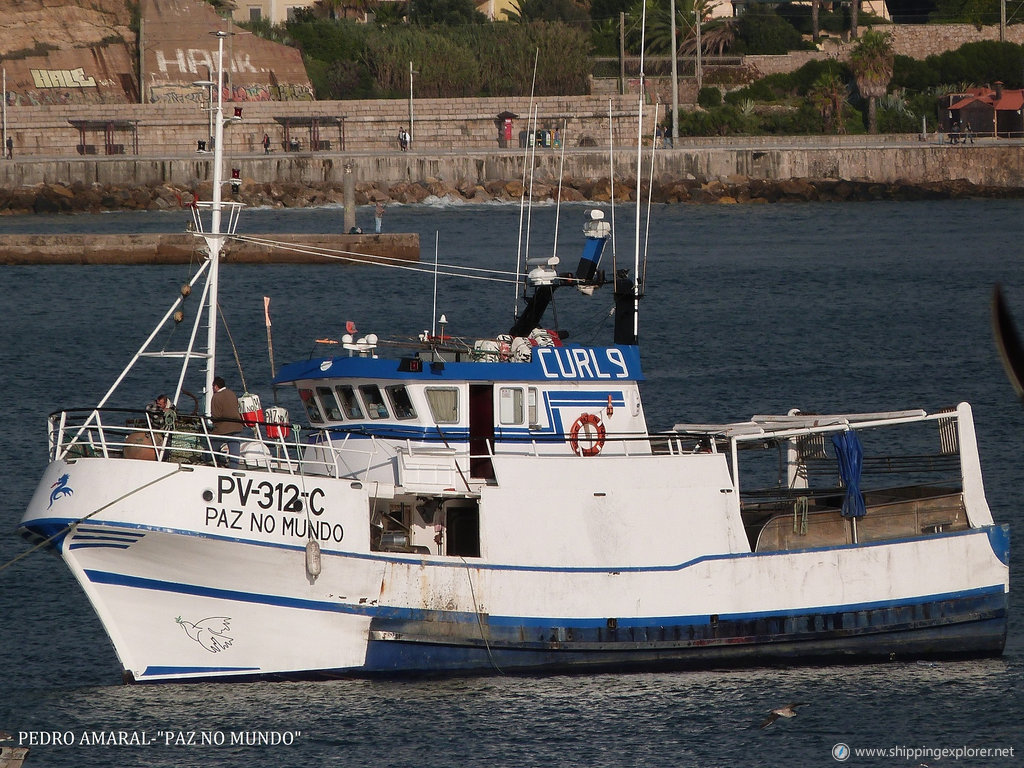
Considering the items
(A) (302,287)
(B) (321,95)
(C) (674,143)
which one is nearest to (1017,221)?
(C) (674,143)

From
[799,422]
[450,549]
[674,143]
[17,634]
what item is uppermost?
[674,143]

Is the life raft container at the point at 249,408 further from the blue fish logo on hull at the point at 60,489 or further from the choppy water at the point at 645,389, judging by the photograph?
the choppy water at the point at 645,389

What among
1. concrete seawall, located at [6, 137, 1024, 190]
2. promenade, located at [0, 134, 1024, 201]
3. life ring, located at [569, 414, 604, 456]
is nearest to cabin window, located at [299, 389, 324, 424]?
life ring, located at [569, 414, 604, 456]

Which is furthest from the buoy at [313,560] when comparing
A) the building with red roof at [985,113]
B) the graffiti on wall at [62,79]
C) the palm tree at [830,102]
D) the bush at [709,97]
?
the graffiti on wall at [62,79]

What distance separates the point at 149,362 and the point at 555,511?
24.3 m

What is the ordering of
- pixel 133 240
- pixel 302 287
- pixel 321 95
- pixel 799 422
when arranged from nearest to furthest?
pixel 799 422 < pixel 302 287 < pixel 133 240 < pixel 321 95

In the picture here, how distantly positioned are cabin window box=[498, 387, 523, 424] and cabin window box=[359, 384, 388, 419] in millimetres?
1462

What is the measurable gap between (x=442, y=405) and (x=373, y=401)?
882mm

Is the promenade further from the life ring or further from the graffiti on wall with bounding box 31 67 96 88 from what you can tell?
the life ring

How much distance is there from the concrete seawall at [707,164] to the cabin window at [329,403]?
68.1 meters

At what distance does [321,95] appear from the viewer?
106m

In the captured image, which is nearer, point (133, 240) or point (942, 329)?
point (942, 329)

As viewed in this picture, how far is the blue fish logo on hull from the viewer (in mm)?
17484

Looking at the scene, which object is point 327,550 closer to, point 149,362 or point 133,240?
point 149,362
